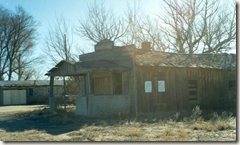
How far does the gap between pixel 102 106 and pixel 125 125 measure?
3.62 meters

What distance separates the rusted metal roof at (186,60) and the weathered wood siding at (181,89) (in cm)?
29

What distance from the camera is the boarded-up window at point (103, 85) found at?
17.6 m

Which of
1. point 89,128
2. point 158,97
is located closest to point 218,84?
point 158,97

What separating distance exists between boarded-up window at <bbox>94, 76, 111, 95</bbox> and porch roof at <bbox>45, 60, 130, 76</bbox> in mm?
1515

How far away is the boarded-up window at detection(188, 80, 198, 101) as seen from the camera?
59.4ft

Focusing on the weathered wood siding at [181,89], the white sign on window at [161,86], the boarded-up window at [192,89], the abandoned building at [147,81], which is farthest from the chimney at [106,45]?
the boarded-up window at [192,89]

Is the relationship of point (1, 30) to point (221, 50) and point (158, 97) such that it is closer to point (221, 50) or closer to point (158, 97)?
point (221, 50)

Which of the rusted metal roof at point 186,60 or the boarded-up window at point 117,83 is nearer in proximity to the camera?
the rusted metal roof at point 186,60

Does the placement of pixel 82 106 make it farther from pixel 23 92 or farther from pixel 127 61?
pixel 23 92

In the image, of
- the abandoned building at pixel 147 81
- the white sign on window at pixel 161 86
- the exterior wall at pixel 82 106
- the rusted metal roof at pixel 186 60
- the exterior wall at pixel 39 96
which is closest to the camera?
the abandoned building at pixel 147 81

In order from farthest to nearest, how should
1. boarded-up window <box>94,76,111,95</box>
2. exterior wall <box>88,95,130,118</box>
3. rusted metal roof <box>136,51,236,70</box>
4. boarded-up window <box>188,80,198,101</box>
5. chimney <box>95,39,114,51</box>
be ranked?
chimney <box>95,39,114,51</box>, boarded-up window <box>188,80,198,101</box>, boarded-up window <box>94,76,111,95</box>, rusted metal roof <box>136,51,236,70</box>, exterior wall <box>88,95,130,118</box>

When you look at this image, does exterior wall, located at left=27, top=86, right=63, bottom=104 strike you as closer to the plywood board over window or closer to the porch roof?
the porch roof

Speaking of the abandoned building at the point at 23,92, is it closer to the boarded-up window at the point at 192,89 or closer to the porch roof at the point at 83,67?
the porch roof at the point at 83,67

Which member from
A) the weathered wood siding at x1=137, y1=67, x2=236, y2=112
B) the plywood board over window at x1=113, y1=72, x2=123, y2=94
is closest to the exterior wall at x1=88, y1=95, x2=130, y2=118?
the weathered wood siding at x1=137, y1=67, x2=236, y2=112
